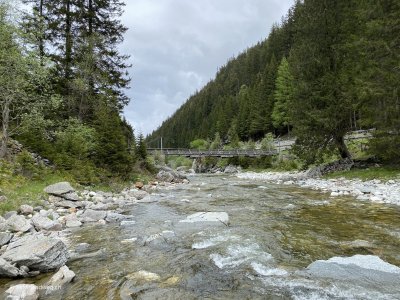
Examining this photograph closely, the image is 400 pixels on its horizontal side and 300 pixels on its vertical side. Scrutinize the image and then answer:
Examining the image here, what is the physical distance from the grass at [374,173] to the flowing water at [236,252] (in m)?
6.68

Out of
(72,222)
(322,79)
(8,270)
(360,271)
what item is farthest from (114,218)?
(322,79)

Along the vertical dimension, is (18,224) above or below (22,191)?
below

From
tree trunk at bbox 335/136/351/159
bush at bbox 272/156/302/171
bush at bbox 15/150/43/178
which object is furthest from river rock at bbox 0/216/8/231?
bush at bbox 272/156/302/171

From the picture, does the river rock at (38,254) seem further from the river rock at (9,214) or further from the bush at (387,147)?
the bush at (387,147)

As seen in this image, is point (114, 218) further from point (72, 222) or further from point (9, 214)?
point (9, 214)

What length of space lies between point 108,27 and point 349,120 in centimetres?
2061

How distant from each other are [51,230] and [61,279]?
159 inches

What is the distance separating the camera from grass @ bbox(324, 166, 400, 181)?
54.2 ft

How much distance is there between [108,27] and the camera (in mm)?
25453

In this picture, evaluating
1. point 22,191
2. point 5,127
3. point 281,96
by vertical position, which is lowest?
point 22,191

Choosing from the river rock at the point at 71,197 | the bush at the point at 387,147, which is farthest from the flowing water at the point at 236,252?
the bush at the point at 387,147

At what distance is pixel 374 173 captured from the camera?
1772 centimetres

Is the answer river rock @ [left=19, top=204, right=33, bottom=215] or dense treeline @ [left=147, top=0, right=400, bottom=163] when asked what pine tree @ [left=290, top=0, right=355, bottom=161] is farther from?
river rock @ [left=19, top=204, right=33, bottom=215]

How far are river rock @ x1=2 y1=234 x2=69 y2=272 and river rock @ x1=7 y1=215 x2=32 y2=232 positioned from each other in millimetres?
2230
